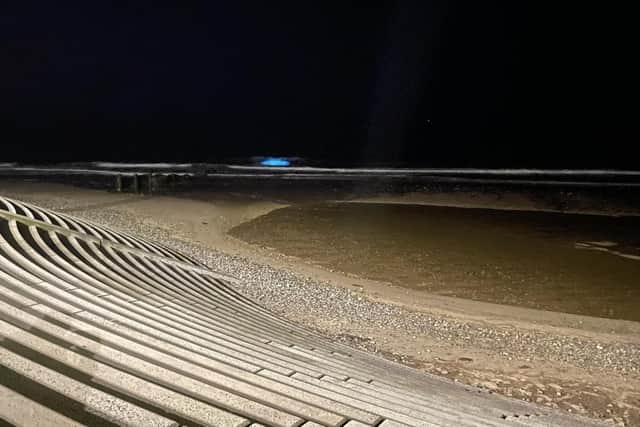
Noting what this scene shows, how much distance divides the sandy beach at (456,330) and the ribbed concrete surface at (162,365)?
94cm

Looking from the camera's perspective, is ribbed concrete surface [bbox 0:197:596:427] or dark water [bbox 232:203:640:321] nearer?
ribbed concrete surface [bbox 0:197:596:427]

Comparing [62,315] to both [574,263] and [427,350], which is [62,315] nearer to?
[427,350]

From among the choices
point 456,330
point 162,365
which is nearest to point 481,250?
point 456,330

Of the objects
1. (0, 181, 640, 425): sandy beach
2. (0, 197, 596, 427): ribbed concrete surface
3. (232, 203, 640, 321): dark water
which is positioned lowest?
(232, 203, 640, 321): dark water

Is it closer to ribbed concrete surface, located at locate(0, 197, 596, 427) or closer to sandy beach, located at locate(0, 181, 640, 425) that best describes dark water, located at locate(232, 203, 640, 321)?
sandy beach, located at locate(0, 181, 640, 425)

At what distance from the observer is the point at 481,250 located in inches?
433

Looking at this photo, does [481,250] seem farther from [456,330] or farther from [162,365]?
[162,365]

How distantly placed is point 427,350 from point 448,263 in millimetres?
4721

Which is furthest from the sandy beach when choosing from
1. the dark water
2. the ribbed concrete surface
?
the ribbed concrete surface

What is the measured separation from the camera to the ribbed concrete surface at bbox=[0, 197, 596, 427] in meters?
2.01

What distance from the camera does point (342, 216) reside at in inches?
582

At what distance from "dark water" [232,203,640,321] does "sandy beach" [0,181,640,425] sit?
2.14ft

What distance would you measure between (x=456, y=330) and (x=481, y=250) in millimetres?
5215

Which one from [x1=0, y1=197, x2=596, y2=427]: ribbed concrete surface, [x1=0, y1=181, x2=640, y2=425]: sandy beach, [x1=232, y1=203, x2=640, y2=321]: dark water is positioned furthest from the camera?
[x1=232, y1=203, x2=640, y2=321]: dark water
